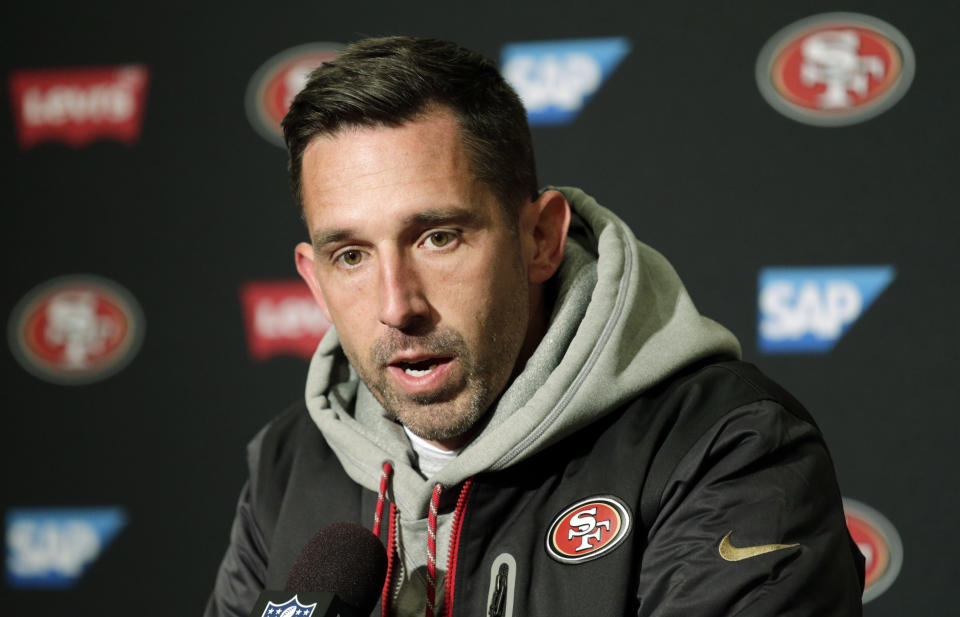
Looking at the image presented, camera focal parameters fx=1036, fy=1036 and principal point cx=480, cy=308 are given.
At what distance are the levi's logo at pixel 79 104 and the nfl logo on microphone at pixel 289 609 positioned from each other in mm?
1655

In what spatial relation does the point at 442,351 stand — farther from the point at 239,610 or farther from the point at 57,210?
the point at 57,210

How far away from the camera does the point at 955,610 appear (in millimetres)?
1771

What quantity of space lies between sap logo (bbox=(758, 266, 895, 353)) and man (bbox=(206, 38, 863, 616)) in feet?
2.38

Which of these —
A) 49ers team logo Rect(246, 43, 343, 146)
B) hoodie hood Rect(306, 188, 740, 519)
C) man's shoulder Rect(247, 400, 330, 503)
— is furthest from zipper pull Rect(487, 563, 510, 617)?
49ers team logo Rect(246, 43, 343, 146)

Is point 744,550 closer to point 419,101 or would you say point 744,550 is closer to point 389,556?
point 389,556

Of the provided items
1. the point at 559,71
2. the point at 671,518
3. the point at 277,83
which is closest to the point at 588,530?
the point at 671,518

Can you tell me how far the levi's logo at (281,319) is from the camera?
6.82ft

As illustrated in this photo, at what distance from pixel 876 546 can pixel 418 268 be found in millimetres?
1157

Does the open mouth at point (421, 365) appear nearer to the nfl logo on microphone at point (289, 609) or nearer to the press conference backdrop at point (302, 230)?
the nfl logo on microphone at point (289, 609)

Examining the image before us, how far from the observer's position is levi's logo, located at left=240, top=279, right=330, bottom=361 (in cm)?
208

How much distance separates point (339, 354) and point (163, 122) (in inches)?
42.9

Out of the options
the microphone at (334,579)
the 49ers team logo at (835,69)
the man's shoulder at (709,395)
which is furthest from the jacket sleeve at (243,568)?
the 49ers team logo at (835,69)

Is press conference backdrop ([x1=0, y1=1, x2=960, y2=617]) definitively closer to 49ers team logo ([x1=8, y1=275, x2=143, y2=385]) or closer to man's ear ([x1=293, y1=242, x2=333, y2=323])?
49ers team logo ([x1=8, y1=275, x2=143, y2=385])

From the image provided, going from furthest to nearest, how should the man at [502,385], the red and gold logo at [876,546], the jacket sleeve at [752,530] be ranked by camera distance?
the red and gold logo at [876,546]
the man at [502,385]
the jacket sleeve at [752,530]
